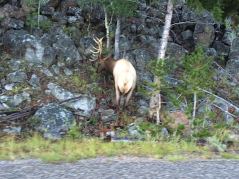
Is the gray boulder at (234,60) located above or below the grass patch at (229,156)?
above

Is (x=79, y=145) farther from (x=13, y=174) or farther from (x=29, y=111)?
(x=29, y=111)

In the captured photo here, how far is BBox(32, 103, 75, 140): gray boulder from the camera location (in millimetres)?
14694

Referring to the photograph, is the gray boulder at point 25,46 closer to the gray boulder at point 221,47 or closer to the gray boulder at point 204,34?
the gray boulder at point 204,34

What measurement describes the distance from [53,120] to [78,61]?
3.49 metres

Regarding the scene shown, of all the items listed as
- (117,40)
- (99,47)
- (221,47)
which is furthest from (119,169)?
(221,47)

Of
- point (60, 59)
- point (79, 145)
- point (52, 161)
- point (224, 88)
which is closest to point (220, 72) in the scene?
point (224, 88)

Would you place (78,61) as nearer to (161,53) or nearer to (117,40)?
(117,40)

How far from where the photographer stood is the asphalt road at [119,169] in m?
6.66

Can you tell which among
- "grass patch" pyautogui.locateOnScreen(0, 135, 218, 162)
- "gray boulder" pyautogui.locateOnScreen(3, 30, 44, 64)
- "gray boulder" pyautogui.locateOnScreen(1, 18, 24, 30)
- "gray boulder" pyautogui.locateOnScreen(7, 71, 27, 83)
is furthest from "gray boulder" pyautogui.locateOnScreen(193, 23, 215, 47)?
"grass patch" pyautogui.locateOnScreen(0, 135, 218, 162)

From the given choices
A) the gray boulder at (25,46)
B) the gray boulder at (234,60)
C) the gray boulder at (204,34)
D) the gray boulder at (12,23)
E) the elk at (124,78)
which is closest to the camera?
the elk at (124,78)

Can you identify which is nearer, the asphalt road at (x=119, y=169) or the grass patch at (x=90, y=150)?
the asphalt road at (x=119, y=169)

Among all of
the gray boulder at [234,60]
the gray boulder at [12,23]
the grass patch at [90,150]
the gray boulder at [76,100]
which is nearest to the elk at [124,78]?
the gray boulder at [76,100]

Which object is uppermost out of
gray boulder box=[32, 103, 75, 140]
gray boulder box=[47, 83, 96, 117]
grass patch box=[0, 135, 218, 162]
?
gray boulder box=[47, 83, 96, 117]

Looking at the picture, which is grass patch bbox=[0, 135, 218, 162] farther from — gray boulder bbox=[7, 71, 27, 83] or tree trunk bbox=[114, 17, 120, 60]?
tree trunk bbox=[114, 17, 120, 60]
